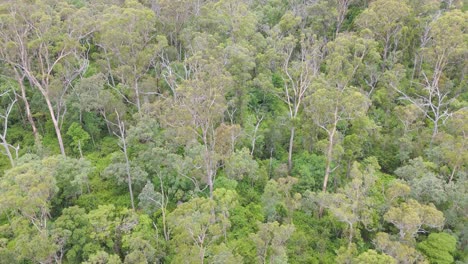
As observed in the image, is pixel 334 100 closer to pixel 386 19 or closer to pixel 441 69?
pixel 386 19

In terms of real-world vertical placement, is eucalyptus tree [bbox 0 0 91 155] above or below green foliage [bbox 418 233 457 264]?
above

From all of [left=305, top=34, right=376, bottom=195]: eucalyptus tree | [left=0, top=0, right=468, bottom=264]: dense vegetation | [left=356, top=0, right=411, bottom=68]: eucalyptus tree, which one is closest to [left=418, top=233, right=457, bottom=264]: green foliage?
[left=0, top=0, right=468, bottom=264]: dense vegetation

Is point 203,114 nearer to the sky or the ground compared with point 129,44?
nearer to the ground

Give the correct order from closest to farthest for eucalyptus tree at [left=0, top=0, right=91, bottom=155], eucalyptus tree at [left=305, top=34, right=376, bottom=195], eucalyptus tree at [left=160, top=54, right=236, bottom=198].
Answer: eucalyptus tree at [left=160, top=54, right=236, bottom=198], eucalyptus tree at [left=305, top=34, right=376, bottom=195], eucalyptus tree at [left=0, top=0, right=91, bottom=155]

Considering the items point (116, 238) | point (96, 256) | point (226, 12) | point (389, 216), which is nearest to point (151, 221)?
point (116, 238)

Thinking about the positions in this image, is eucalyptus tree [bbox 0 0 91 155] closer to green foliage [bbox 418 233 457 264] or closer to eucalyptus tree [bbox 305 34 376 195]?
eucalyptus tree [bbox 305 34 376 195]

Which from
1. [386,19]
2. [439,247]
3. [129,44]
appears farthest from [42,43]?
[439,247]

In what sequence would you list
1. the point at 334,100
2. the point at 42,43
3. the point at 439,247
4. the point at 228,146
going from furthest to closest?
the point at 42,43 < the point at 228,146 < the point at 334,100 < the point at 439,247

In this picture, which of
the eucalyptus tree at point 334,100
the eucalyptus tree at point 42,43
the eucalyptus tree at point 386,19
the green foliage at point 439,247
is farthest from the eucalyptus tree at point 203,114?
the eucalyptus tree at point 386,19

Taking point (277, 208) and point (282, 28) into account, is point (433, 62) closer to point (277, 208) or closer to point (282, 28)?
point (282, 28)
